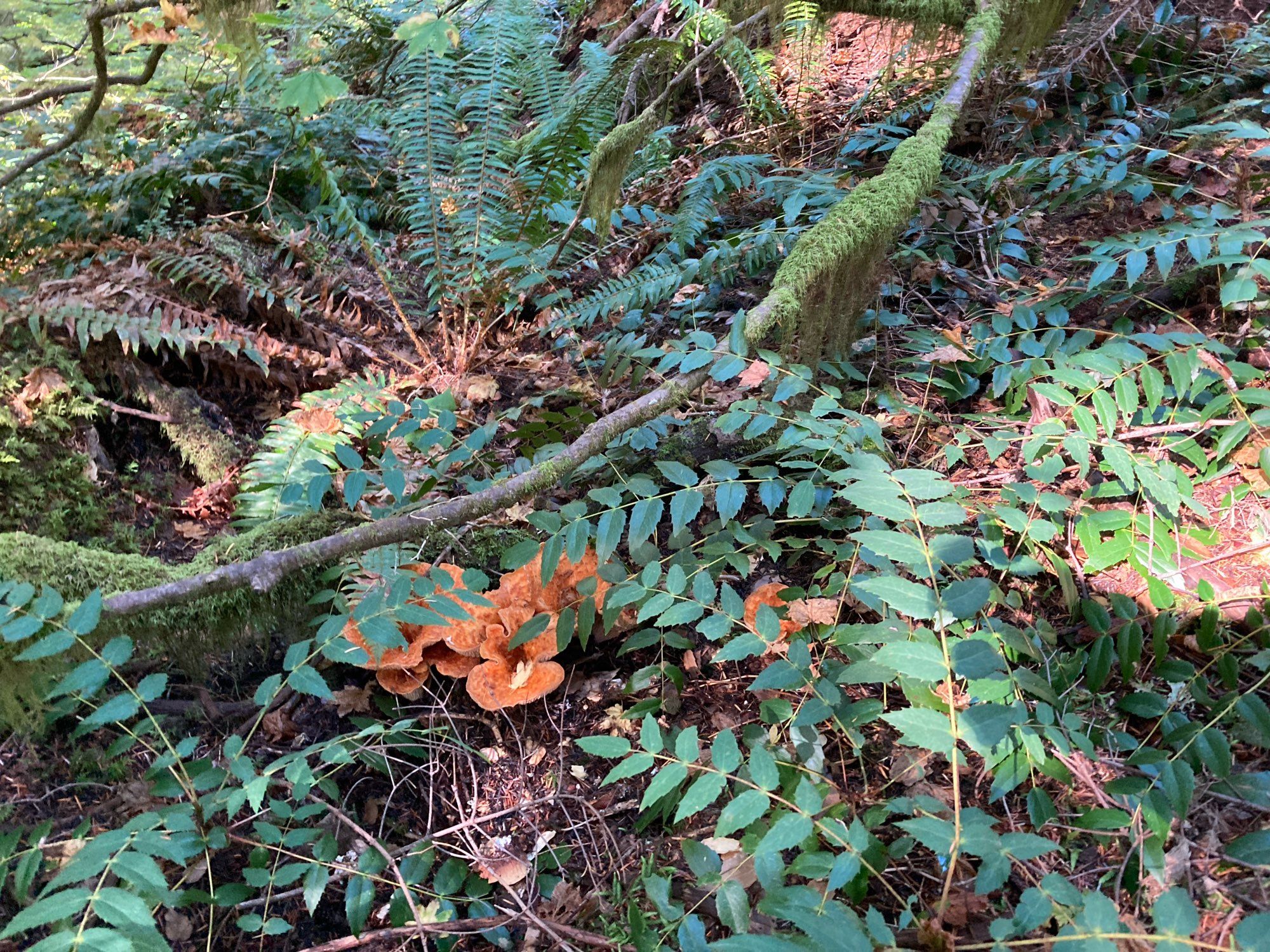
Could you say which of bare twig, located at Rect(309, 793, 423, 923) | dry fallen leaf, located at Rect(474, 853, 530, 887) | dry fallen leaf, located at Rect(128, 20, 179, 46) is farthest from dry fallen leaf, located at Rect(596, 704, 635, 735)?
dry fallen leaf, located at Rect(128, 20, 179, 46)

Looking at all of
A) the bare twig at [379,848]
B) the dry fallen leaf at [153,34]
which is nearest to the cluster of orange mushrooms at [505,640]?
the bare twig at [379,848]

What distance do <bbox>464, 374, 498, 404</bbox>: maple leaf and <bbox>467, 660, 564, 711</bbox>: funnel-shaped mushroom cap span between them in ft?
6.00

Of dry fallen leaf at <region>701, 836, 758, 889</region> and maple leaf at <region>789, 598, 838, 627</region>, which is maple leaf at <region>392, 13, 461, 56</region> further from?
dry fallen leaf at <region>701, 836, 758, 889</region>

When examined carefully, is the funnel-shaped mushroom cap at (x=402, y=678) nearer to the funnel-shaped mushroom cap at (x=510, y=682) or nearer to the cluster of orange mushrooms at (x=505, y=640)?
→ the cluster of orange mushrooms at (x=505, y=640)

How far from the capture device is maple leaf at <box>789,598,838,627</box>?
213 centimetres

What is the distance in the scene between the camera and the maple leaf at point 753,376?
10.4 feet

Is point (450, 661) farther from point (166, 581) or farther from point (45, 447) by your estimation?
point (45, 447)

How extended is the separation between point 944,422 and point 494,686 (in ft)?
6.64

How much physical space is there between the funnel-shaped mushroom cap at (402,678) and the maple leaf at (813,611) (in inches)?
47.0

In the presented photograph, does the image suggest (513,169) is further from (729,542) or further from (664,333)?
(729,542)

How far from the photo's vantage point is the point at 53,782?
2217mm

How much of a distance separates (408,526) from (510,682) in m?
0.59

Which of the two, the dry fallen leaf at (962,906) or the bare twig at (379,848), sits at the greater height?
the bare twig at (379,848)

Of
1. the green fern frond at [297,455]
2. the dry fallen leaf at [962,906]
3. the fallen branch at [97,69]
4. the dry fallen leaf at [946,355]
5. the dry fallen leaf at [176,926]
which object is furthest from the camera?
the dry fallen leaf at [946,355]
